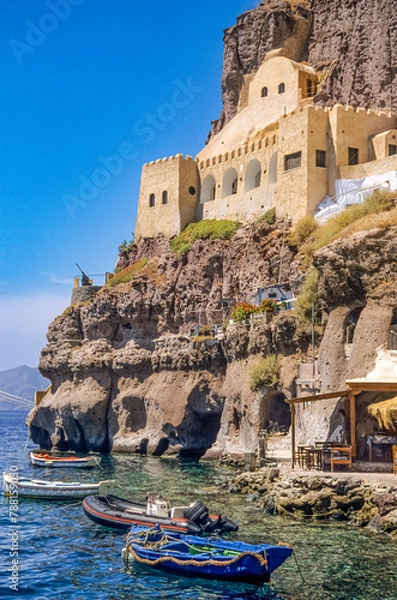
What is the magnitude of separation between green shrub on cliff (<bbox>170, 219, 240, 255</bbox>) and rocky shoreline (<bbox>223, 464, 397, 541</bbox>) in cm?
3293

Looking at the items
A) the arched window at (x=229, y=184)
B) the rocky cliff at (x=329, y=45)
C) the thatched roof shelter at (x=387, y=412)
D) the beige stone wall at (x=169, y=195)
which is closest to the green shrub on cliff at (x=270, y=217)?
the arched window at (x=229, y=184)

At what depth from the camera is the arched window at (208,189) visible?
69.1 m

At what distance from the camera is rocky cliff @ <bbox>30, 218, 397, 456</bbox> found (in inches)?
1510

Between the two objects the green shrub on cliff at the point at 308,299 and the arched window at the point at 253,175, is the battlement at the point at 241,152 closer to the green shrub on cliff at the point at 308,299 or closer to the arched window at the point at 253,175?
the arched window at the point at 253,175

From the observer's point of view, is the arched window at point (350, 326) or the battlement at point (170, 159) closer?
the arched window at point (350, 326)

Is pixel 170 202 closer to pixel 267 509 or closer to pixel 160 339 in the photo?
pixel 160 339

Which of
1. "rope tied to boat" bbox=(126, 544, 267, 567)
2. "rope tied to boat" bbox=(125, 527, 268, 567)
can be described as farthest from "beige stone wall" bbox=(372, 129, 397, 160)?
"rope tied to boat" bbox=(126, 544, 267, 567)

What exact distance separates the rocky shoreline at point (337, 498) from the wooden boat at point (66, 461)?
63.9ft

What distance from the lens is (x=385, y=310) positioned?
36531 millimetres

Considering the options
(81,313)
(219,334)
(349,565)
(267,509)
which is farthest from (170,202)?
(349,565)

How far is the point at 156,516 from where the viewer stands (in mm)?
28000

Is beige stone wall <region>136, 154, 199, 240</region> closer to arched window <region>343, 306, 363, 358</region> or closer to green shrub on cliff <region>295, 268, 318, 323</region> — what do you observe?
green shrub on cliff <region>295, 268, 318, 323</region>

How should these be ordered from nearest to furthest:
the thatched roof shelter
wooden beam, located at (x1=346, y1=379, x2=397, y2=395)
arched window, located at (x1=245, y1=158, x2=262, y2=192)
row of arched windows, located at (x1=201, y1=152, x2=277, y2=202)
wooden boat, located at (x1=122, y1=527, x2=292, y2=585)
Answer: wooden boat, located at (x1=122, y1=527, x2=292, y2=585), the thatched roof shelter, wooden beam, located at (x1=346, y1=379, x2=397, y2=395), row of arched windows, located at (x1=201, y1=152, x2=277, y2=202), arched window, located at (x1=245, y1=158, x2=262, y2=192)

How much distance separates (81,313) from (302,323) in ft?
96.2
